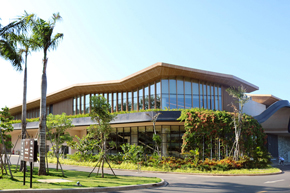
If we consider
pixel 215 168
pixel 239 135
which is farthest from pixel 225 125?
pixel 215 168

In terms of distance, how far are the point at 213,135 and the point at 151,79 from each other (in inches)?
468

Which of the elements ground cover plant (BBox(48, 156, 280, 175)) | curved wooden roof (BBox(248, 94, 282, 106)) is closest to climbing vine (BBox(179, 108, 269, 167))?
ground cover plant (BBox(48, 156, 280, 175))

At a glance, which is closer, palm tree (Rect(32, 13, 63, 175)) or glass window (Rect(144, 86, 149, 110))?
palm tree (Rect(32, 13, 63, 175))

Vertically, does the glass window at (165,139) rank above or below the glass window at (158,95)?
below

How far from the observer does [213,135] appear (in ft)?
88.3

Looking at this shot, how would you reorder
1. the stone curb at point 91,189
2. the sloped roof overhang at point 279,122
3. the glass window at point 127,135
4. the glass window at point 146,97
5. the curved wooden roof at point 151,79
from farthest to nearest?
the sloped roof overhang at point 279,122
the glass window at point 146,97
the glass window at point 127,135
the curved wooden roof at point 151,79
the stone curb at point 91,189

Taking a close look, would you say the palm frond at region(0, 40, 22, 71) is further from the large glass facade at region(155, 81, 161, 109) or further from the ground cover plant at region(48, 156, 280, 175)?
the large glass facade at region(155, 81, 161, 109)

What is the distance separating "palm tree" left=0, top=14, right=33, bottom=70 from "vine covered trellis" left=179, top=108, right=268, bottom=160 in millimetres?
15037

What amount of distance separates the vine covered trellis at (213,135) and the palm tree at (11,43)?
15.0 metres

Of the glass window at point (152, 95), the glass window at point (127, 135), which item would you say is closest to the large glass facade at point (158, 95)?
the glass window at point (152, 95)

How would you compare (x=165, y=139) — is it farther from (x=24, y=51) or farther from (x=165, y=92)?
(x=24, y=51)

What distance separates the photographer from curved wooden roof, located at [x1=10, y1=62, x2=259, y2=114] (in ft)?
109

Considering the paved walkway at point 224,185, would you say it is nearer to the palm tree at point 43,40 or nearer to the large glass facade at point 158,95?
the palm tree at point 43,40

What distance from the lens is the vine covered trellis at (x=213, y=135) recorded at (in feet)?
86.9
